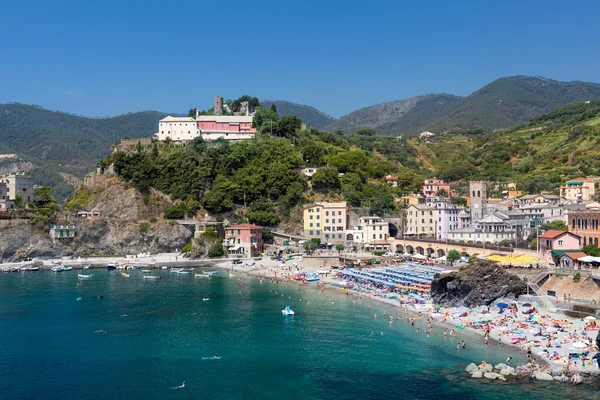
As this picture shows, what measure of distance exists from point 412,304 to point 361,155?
43.2 m

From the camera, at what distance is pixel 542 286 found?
3819 cm

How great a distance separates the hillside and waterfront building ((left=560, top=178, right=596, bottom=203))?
520cm

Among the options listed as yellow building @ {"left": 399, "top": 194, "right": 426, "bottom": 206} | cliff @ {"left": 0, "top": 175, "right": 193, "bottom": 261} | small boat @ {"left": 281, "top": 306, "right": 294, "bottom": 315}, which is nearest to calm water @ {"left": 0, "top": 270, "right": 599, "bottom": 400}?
small boat @ {"left": 281, "top": 306, "right": 294, "bottom": 315}

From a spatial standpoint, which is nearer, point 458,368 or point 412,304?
point 458,368

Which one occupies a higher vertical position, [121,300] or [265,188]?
[265,188]

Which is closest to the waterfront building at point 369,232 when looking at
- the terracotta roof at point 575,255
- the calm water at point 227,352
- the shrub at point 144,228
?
the calm water at point 227,352

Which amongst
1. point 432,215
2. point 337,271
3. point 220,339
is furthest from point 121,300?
point 432,215

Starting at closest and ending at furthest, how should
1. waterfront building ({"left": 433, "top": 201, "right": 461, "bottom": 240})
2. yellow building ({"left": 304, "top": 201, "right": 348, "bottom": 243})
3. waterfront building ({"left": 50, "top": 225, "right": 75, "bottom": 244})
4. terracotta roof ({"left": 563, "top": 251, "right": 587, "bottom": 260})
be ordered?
terracotta roof ({"left": 563, "top": 251, "right": 587, "bottom": 260}) < waterfront building ({"left": 433, "top": 201, "right": 461, "bottom": 240}) < yellow building ({"left": 304, "top": 201, "right": 348, "bottom": 243}) < waterfront building ({"left": 50, "top": 225, "right": 75, "bottom": 244})

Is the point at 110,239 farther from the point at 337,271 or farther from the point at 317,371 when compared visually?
the point at 317,371

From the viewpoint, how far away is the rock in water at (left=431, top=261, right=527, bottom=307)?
36906 millimetres

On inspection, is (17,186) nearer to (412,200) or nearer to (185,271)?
(185,271)

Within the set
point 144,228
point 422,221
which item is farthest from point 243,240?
point 422,221

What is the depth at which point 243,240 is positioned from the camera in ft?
210

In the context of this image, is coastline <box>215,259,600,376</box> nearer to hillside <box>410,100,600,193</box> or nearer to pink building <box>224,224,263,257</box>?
pink building <box>224,224,263,257</box>
